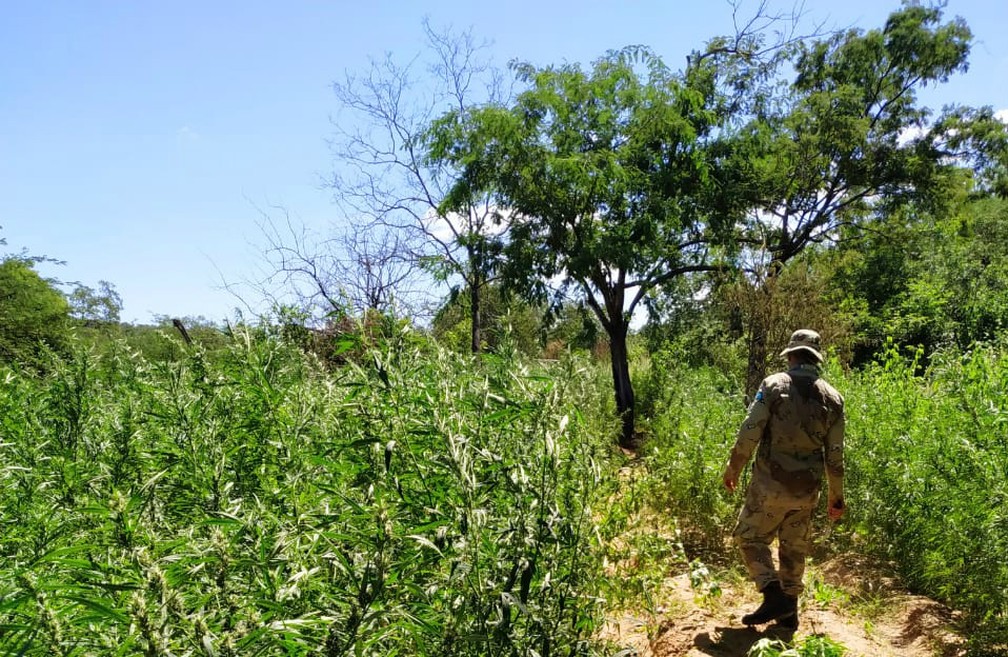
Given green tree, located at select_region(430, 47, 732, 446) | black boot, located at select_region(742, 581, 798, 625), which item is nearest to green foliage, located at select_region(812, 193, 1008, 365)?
green tree, located at select_region(430, 47, 732, 446)

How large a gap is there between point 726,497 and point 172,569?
5.14 metres

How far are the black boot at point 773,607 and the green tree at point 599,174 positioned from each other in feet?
21.7

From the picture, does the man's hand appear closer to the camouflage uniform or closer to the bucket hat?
the camouflage uniform

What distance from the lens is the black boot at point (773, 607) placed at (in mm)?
3809

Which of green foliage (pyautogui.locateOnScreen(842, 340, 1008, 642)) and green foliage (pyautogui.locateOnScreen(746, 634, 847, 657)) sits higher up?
green foliage (pyautogui.locateOnScreen(842, 340, 1008, 642))

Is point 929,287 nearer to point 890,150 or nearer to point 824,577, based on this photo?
point 890,150

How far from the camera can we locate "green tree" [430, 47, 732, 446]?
10.6 meters

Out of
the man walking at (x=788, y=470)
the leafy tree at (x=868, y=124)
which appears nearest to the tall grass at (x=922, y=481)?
the man walking at (x=788, y=470)

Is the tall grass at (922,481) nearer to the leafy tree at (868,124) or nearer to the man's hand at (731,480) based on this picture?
the man's hand at (731,480)

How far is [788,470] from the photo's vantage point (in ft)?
12.9

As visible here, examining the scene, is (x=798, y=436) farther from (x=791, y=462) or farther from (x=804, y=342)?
(x=804, y=342)

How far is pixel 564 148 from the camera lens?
35.2ft

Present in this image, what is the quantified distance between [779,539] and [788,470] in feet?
1.51

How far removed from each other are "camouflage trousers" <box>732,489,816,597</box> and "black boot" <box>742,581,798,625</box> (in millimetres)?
37
